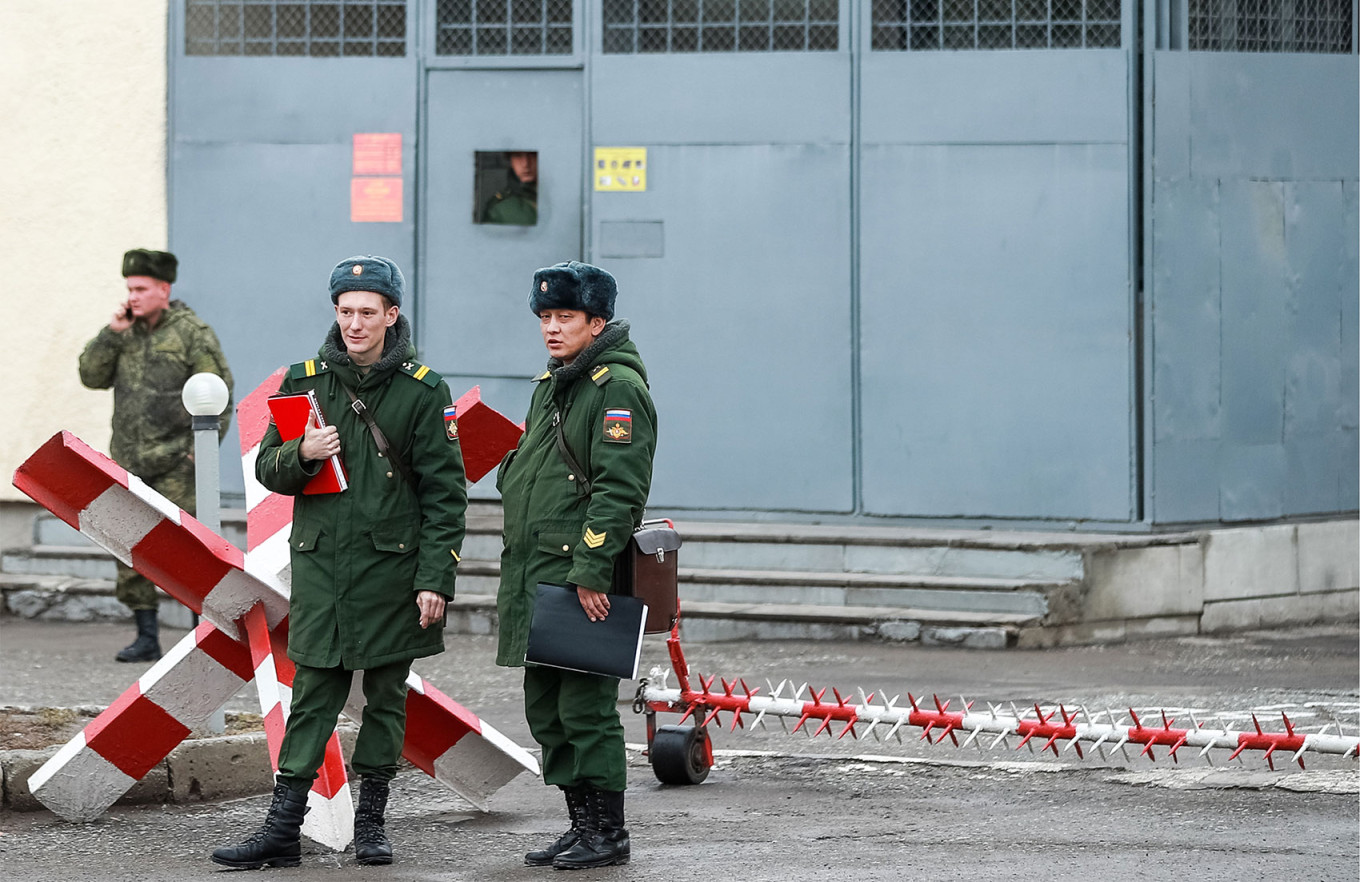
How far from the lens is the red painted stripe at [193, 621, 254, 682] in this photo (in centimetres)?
609

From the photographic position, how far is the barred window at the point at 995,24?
11.1 m

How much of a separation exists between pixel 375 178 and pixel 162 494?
312 centimetres

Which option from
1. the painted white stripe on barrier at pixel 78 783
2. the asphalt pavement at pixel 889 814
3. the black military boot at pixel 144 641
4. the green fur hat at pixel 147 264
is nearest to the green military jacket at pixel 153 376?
the green fur hat at pixel 147 264

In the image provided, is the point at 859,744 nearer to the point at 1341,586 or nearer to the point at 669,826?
the point at 669,826

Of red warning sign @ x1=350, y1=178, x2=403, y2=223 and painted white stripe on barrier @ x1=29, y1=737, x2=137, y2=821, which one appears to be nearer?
painted white stripe on barrier @ x1=29, y1=737, x2=137, y2=821

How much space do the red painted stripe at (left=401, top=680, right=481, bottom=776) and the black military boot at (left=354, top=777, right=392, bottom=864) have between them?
49 centimetres

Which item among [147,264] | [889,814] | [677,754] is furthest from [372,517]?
[147,264]

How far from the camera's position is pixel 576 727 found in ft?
18.4

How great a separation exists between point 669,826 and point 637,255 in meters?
5.98

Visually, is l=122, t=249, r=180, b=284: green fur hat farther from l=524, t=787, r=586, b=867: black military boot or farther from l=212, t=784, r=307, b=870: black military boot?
l=524, t=787, r=586, b=867: black military boot

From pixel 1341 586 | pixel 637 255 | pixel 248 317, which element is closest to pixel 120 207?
pixel 248 317

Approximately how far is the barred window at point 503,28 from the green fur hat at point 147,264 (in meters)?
2.97

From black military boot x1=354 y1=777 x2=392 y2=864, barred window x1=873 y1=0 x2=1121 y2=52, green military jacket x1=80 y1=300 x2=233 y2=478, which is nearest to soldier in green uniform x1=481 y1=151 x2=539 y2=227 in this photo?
barred window x1=873 y1=0 x2=1121 y2=52

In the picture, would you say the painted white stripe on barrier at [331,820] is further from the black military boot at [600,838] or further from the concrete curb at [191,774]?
the concrete curb at [191,774]
